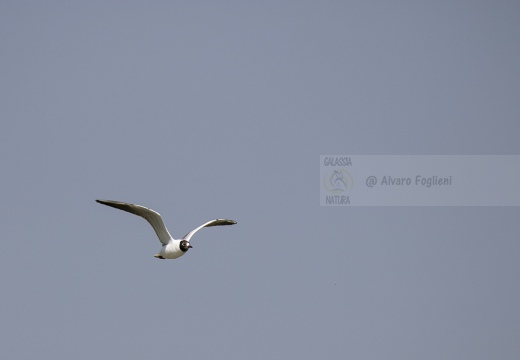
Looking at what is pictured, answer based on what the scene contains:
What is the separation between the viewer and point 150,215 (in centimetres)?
2912

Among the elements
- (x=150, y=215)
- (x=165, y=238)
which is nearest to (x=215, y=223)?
(x=165, y=238)

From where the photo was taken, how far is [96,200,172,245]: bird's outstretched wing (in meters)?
27.3

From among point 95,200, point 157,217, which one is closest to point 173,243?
point 157,217

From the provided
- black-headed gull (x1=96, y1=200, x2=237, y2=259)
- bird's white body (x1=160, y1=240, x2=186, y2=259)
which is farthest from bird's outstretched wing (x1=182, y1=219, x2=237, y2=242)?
bird's white body (x1=160, y1=240, x2=186, y2=259)

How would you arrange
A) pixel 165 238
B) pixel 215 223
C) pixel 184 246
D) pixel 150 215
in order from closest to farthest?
1. pixel 150 215
2. pixel 184 246
3. pixel 165 238
4. pixel 215 223

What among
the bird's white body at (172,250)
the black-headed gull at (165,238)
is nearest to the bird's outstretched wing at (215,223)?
the black-headed gull at (165,238)

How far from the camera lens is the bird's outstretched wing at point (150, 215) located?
89.4ft

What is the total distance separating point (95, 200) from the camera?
25906 millimetres

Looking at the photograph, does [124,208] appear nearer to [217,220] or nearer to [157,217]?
[157,217]

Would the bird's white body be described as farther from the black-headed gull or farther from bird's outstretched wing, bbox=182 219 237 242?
bird's outstretched wing, bbox=182 219 237 242

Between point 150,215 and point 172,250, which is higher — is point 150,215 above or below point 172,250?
above

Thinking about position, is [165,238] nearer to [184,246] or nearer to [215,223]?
[184,246]

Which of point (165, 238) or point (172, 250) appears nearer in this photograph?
point (172, 250)

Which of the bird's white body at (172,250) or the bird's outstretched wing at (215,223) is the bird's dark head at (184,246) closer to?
the bird's white body at (172,250)
